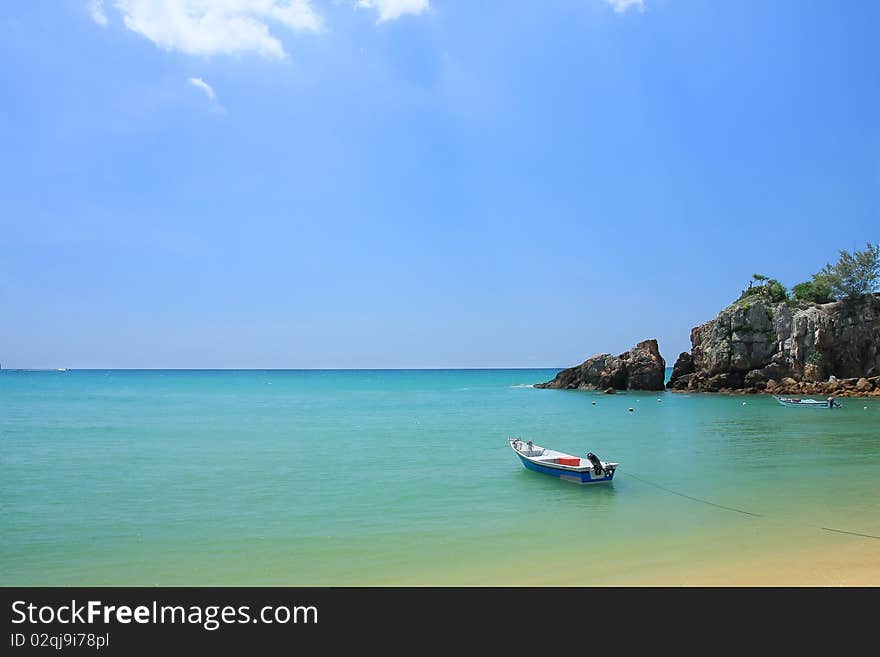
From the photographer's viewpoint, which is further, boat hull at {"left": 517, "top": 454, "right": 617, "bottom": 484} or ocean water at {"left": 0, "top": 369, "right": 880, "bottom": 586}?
boat hull at {"left": 517, "top": 454, "right": 617, "bottom": 484}

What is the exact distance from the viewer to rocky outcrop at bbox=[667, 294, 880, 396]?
221ft

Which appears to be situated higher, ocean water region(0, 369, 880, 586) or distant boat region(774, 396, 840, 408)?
distant boat region(774, 396, 840, 408)

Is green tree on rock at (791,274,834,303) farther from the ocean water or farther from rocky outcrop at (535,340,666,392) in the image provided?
the ocean water

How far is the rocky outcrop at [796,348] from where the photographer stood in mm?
67250

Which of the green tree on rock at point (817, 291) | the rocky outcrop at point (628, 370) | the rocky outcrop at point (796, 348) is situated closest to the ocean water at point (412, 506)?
the rocky outcrop at point (796, 348)

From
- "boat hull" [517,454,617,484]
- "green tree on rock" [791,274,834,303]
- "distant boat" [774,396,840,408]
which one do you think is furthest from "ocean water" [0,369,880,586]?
"green tree on rock" [791,274,834,303]

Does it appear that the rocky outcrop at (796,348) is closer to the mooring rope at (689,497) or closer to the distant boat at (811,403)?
the distant boat at (811,403)

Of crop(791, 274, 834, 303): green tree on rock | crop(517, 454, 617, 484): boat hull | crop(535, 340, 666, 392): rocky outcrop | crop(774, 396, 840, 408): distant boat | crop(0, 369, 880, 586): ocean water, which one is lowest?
crop(0, 369, 880, 586): ocean water

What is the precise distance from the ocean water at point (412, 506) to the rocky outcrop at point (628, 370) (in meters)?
47.8

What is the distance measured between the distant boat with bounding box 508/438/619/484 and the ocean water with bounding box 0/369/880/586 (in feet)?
1.24

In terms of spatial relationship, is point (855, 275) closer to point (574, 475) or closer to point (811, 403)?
point (811, 403)

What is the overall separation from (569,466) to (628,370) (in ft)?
232
